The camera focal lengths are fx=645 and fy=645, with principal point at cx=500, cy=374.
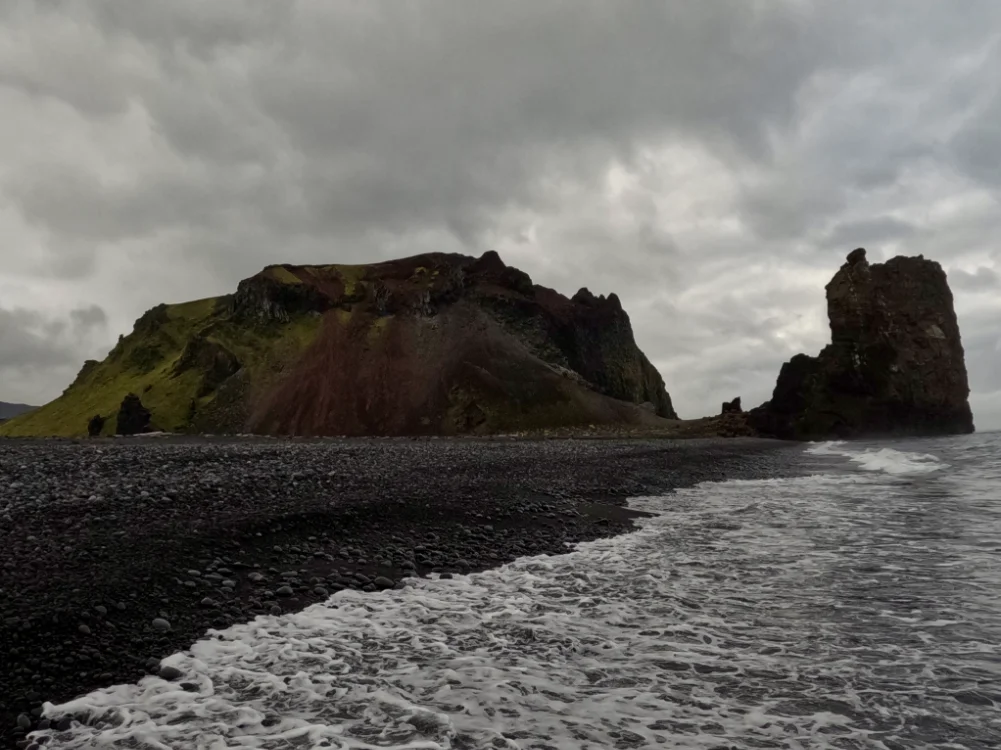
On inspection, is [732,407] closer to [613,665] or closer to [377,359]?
[377,359]

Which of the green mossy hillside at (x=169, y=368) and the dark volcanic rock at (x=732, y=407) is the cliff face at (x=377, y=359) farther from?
the dark volcanic rock at (x=732, y=407)

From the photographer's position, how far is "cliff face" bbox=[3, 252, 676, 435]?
107 meters

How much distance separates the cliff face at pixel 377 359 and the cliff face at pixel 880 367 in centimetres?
2310

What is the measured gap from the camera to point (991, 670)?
7.33 metres

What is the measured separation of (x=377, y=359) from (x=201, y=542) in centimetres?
10833

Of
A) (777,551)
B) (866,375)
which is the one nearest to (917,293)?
(866,375)

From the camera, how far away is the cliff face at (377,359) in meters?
107

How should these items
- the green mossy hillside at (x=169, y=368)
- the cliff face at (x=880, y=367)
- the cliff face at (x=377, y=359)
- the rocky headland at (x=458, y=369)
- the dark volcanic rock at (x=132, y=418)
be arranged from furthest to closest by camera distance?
the green mossy hillside at (x=169, y=368), the cliff face at (x=377, y=359), the dark volcanic rock at (x=132, y=418), the rocky headland at (x=458, y=369), the cliff face at (x=880, y=367)

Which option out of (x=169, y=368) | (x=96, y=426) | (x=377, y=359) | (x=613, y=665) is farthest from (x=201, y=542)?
(x=169, y=368)

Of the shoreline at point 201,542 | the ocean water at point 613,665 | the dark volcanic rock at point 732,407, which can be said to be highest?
the dark volcanic rock at point 732,407

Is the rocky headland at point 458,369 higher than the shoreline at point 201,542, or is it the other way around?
the rocky headland at point 458,369

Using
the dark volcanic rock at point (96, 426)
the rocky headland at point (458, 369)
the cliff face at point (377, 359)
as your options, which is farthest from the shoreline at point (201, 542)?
the dark volcanic rock at point (96, 426)

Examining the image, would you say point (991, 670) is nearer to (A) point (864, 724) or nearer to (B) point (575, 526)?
(A) point (864, 724)

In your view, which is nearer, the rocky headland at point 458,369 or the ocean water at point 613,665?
the ocean water at point 613,665
